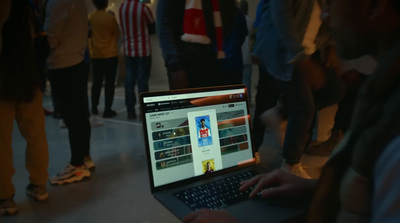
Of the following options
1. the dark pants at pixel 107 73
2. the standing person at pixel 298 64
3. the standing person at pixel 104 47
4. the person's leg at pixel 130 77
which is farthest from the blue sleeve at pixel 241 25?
the dark pants at pixel 107 73

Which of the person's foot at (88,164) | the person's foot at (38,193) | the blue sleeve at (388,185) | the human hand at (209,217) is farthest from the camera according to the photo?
the person's foot at (88,164)

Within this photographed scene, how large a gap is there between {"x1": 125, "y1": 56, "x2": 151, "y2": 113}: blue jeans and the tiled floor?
26.6 inches

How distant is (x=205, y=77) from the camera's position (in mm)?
1740

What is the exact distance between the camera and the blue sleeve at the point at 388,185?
1.26 ft

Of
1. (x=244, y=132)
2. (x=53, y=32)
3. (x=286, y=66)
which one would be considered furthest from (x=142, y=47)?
(x=244, y=132)

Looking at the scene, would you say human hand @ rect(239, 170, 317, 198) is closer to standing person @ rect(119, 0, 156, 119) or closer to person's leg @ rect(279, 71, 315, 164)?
person's leg @ rect(279, 71, 315, 164)

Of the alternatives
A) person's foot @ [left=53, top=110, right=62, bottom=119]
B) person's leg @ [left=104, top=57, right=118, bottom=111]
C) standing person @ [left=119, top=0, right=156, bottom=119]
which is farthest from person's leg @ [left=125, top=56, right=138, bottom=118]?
person's foot @ [left=53, top=110, right=62, bottom=119]

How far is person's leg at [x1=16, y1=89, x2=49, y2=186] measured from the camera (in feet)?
5.81

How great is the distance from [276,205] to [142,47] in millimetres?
3259

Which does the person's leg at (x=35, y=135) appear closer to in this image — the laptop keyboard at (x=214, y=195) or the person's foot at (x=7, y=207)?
the person's foot at (x=7, y=207)

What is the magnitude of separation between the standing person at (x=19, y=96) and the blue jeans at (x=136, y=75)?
201 centimetres

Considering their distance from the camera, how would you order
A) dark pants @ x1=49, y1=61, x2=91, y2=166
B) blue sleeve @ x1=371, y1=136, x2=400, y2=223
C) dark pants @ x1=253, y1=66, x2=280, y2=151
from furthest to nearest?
dark pants @ x1=253, y1=66, x2=280, y2=151 < dark pants @ x1=49, y1=61, x2=91, y2=166 < blue sleeve @ x1=371, y1=136, x2=400, y2=223

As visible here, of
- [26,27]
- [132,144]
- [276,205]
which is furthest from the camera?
[132,144]

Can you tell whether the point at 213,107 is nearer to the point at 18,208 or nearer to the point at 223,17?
the point at 223,17
